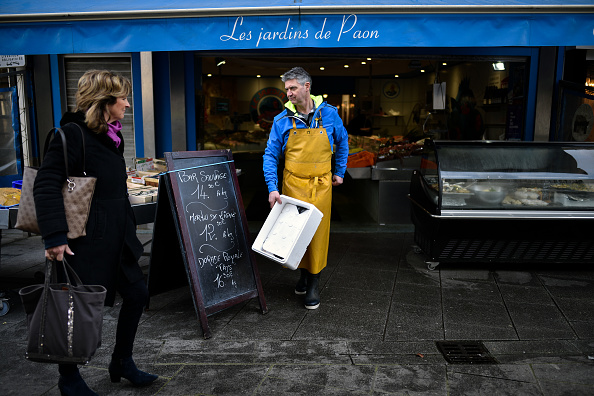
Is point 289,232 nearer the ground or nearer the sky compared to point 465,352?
nearer the sky

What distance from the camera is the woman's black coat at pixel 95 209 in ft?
8.81

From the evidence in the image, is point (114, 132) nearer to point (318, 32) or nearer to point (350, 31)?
point (318, 32)

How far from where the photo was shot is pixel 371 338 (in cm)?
387

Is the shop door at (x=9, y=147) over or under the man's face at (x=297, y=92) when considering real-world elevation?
under

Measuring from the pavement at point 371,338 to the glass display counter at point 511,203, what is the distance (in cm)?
27

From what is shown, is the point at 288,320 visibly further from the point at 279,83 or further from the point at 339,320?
the point at 279,83

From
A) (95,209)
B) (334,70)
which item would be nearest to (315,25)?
(95,209)

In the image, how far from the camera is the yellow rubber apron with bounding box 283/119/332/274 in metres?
4.29

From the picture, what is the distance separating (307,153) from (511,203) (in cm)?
240

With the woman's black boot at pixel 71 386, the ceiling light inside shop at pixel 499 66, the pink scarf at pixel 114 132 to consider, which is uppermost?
the ceiling light inside shop at pixel 499 66

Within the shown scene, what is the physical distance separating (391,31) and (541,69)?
144 inches

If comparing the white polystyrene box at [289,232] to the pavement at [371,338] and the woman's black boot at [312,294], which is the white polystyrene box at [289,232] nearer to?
the woman's black boot at [312,294]

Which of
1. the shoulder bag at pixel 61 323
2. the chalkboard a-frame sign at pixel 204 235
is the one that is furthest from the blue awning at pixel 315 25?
the shoulder bag at pixel 61 323

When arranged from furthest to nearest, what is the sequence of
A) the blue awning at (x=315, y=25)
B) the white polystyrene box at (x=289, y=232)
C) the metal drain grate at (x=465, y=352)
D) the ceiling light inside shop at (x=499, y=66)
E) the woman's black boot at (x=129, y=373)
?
the ceiling light inside shop at (x=499, y=66)
the blue awning at (x=315, y=25)
the white polystyrene box at (x=289, y=232)
the metal drain grate at (x=465, y=352)
the woman's black boot at (x=129, y=373)
